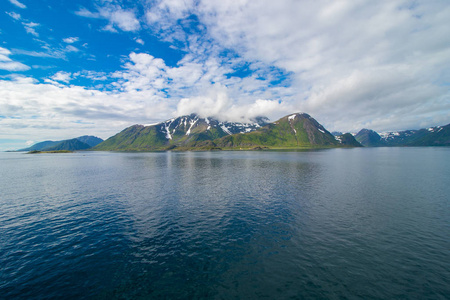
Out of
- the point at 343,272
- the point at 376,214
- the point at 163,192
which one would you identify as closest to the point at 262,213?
the point at 343,272

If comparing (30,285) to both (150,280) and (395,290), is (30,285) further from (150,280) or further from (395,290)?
(395,290)

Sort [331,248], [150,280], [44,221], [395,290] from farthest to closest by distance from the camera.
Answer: [44,221]
[331,248]
[150,280]
[395,290]

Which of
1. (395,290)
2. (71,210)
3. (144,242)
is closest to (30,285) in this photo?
(144,242)

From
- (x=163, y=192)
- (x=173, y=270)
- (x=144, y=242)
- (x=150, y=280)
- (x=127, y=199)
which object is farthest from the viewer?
(x=163, y=192)

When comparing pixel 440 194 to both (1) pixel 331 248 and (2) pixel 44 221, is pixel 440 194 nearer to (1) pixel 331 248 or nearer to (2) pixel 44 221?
(1) pixel 331 248

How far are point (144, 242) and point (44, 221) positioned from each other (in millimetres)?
22928

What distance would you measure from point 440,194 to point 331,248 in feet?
164

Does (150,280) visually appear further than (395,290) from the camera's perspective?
Yes

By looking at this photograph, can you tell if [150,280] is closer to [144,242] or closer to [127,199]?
[144,242]

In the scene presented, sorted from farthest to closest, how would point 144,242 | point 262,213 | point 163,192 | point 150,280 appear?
point 163,192, point 262,213, point 144,242, point 150,280

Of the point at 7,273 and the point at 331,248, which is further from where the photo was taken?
the point at 331,248

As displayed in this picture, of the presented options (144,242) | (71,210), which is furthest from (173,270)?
(71,210)

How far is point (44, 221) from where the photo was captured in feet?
117

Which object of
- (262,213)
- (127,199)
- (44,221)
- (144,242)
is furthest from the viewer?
(127,199)
